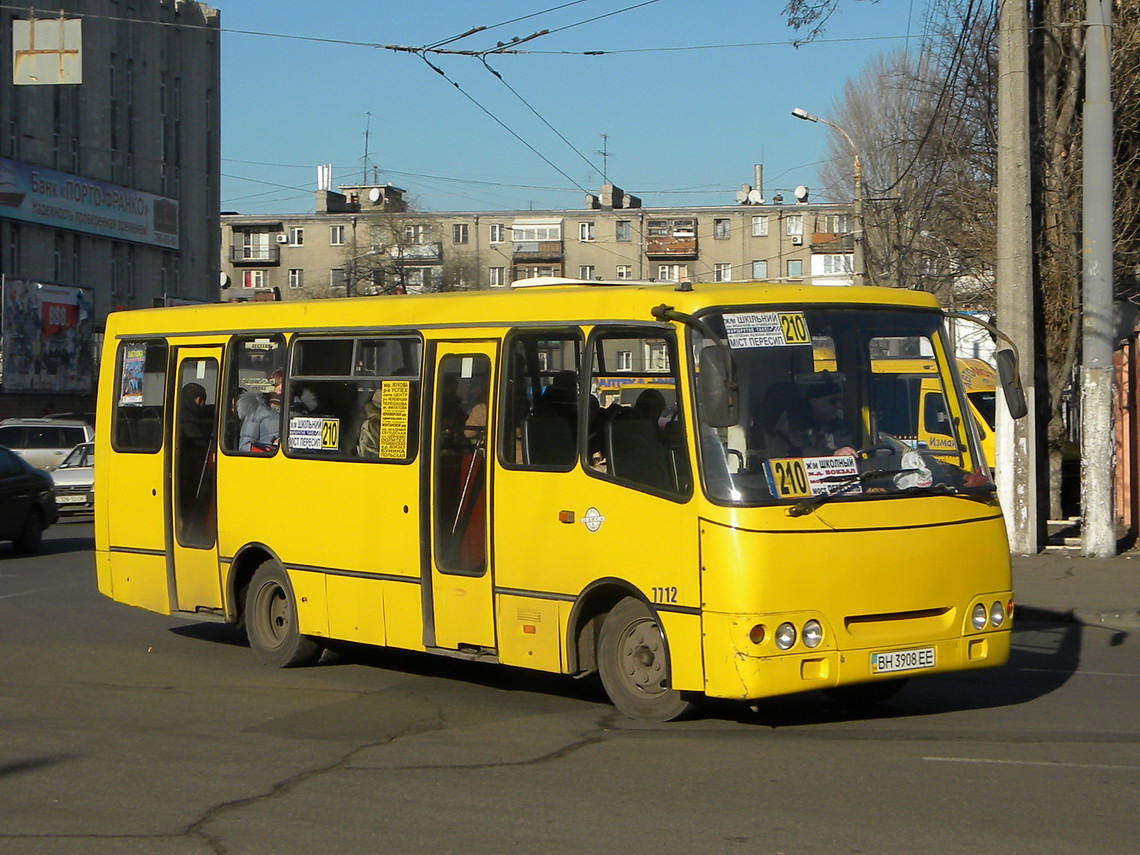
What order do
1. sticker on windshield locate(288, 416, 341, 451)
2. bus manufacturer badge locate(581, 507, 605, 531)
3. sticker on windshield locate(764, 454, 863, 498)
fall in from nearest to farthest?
sticker on windshield locate(764, 454, 863, 498), bus manufacturer badge locate(581, 507, 605, 531), sticker on windshield locate(288, 416, 341, 451)

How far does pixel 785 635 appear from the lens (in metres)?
7.90

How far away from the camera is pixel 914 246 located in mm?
37344

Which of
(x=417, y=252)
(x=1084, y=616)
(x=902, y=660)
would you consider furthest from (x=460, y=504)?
(x=417, y=252)

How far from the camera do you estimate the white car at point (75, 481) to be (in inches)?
1123

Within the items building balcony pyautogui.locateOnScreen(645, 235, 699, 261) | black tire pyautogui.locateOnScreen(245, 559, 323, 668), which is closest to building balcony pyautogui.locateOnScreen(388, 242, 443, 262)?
building balcony pyautogui.locateOnScreen(645, 235, 699, 261)

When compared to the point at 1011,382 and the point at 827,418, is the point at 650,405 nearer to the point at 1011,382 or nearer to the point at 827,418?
the point at 827,418

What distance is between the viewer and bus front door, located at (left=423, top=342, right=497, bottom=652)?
948 centimetres

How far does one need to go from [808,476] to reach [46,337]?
43825 mm

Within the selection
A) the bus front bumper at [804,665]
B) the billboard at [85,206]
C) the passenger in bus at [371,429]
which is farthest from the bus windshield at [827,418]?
the billboard at [85,206]

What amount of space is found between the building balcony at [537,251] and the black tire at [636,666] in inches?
3490

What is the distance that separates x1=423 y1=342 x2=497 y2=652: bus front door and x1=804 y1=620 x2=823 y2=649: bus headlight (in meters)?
2.23

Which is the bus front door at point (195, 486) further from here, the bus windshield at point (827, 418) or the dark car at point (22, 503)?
the dark car at point (22, 503)

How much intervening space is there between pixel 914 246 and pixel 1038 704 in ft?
95.6

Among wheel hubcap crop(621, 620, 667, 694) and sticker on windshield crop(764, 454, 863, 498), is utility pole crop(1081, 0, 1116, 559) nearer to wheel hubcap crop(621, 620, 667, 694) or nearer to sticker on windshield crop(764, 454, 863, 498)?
sticker on windshield crop(764, 454, 863, 498)
